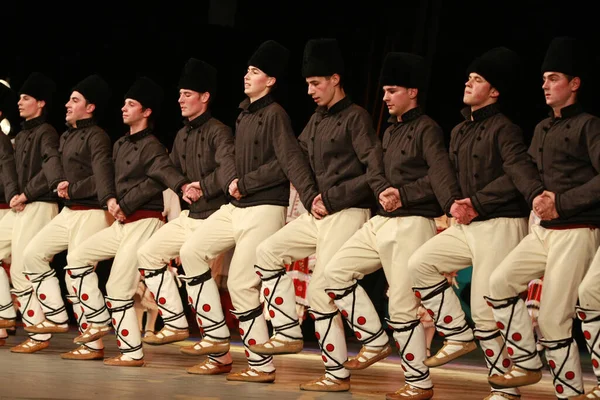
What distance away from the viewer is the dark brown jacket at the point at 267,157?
638 centimetres

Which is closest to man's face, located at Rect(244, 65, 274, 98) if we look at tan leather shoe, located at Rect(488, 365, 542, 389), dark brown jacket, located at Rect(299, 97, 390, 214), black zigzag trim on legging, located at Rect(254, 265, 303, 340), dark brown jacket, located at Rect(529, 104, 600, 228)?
dark brown jacket, located at Rect(299, 97, 390, 214)

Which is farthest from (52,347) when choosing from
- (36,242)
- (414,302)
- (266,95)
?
(414,302)

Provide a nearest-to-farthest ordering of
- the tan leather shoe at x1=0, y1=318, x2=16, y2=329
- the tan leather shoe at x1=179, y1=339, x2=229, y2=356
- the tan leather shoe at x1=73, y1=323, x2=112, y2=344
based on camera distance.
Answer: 1. the tan leather shoe at x1=179, y1=339, x2=229, y2=356
2. the tan leather shoe at x1=73, y1=323, x2=112, y2=344
3. the tan leather shoe at x1=0, y1=318, x2=16, y2=329

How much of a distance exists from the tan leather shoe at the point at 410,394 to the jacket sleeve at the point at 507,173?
39.3 inches

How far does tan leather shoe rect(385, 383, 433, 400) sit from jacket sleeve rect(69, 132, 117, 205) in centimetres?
242

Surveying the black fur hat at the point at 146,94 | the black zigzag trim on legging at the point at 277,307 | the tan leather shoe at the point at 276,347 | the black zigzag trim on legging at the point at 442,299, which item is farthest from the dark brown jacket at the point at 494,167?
the black fur hat at the point at 146,94

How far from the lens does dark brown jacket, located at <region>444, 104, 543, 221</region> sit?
5512 millimetres

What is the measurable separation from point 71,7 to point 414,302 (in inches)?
214

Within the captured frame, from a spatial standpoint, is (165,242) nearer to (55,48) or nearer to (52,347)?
(52,347)

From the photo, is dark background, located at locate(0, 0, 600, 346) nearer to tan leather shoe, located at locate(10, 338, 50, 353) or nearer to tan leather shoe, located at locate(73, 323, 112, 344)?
tan leather shoe, located at locate(10, 338, 50, 353)

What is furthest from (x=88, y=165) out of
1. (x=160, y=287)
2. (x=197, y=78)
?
(x=160, y=287)

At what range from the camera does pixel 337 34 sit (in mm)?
8977

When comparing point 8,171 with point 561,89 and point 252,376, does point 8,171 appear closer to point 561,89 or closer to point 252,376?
point 252,376

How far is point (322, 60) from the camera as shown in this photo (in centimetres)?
631
